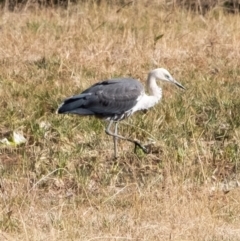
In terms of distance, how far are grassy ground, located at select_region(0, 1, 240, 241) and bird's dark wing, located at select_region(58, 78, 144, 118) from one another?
0.32m

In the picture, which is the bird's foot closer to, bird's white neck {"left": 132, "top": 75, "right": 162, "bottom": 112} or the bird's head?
bird's white neck {"left": 132, "top": 75, "right": 162, "bottom": 112}

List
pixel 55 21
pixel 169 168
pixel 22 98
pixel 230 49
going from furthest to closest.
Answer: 1. pixel 55 21
2. pixel 230 49
3. pixel 22 98
4. pixel 169 168

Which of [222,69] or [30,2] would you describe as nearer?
[222,69]

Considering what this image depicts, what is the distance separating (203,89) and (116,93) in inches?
78.9

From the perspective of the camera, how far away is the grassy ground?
5.36 meters

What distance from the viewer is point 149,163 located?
659cm

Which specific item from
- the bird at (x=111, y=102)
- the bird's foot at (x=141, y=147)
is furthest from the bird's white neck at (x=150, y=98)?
the bird's foot at (x=141, y=147)

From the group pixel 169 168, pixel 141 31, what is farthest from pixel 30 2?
pixel 169 168

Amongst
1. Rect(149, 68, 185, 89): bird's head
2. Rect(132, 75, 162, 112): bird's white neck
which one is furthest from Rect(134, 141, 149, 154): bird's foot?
Rect(149, 68, 185, 89): bird's head

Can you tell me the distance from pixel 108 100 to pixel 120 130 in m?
0.67

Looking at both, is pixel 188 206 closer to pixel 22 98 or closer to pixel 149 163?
pixel 149 163

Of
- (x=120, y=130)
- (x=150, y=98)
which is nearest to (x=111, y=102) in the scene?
(x=150, y=98)

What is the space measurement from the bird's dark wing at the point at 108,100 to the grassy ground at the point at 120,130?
32 cm

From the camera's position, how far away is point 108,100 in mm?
6812
